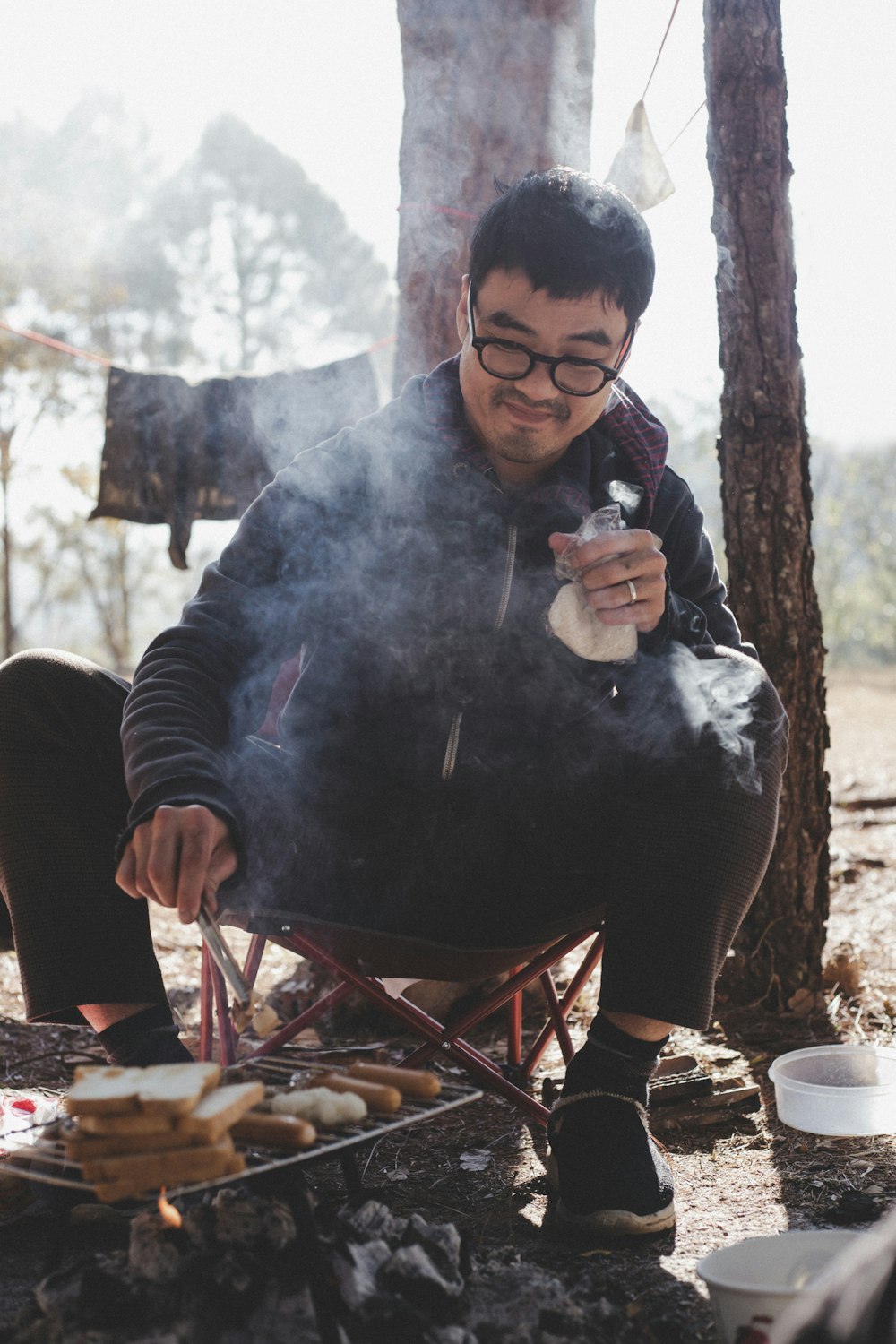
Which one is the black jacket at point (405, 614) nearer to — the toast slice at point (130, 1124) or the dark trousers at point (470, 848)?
the dark trousers at point (470, 848)

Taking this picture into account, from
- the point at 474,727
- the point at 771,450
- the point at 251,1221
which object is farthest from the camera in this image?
the point at 771,450

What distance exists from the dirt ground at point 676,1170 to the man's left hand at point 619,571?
1020 mm

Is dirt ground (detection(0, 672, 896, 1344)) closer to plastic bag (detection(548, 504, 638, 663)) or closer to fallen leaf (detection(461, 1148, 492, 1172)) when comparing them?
fallen leaf (detection(461, 1148, 492, 1172))

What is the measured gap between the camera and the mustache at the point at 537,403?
208cm

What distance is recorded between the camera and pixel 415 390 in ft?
7.52

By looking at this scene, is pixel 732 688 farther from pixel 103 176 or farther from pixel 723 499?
pixel 103 176

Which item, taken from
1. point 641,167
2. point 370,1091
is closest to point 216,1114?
point 370,1091

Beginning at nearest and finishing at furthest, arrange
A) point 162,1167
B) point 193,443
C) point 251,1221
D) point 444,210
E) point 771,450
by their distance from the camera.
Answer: point 162,1167 → point 251,1221 → point 771,450 → point 444,210 → point 193,443

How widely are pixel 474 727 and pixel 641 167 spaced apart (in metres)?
2.70

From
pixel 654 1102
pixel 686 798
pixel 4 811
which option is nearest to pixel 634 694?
pixel 686 798

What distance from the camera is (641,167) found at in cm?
386

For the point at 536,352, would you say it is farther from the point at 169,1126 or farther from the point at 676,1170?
the point at 676,1170

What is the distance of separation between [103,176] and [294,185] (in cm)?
506

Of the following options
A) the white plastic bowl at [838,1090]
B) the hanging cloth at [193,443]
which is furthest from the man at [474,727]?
the hanging cloth at [193,443]
